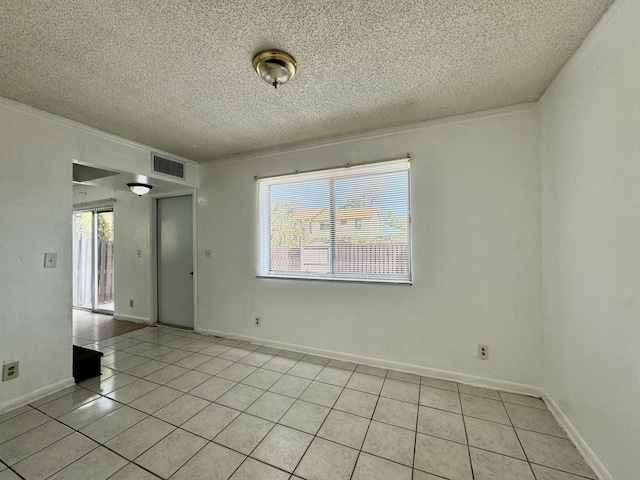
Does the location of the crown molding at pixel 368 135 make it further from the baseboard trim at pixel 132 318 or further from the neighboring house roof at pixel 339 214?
the baseboard trim at pixel 132 318

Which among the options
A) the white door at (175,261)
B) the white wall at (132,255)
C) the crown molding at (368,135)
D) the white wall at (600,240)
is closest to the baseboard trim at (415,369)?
the white wall at (600,240)

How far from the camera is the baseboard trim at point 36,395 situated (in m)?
2.02

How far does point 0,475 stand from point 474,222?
3.70m

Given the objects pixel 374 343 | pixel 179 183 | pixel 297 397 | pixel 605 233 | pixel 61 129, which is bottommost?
pixel 297 397

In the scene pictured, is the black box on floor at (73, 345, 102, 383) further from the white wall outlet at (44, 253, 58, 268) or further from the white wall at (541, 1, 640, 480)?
the white wall at (541, 1, 640, 480)

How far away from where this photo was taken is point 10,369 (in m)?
2.06

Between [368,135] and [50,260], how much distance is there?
129 inches

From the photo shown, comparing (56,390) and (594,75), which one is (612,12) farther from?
(56,390)

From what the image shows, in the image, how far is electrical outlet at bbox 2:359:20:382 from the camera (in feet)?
6.68

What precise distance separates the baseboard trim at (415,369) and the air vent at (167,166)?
2410 mm

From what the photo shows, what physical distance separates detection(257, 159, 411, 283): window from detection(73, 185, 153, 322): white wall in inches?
90.4

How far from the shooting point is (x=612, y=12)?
1.30 metres

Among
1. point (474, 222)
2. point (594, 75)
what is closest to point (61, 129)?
point (474, 222)

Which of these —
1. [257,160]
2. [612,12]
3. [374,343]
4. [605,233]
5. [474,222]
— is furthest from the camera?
[257,160]
